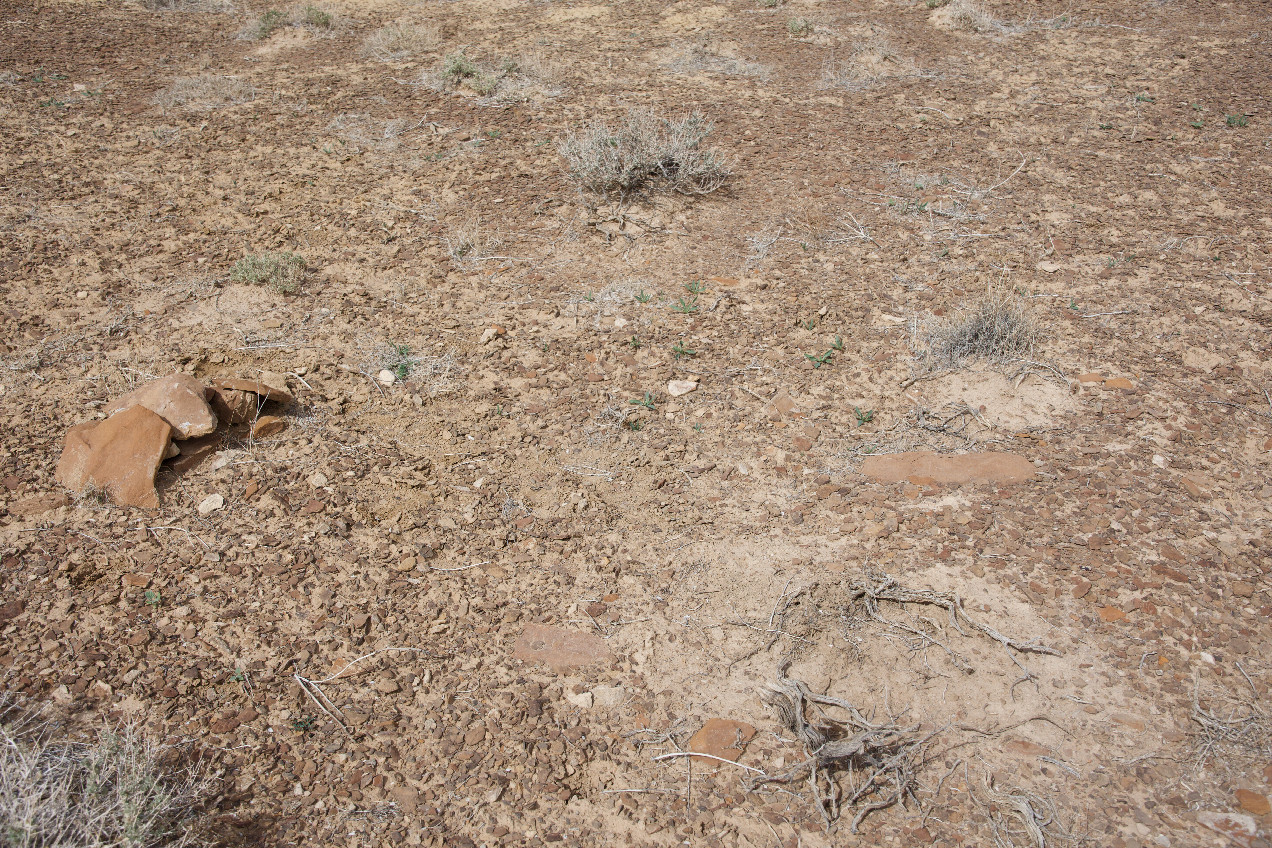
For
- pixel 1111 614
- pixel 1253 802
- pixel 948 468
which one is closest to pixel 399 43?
pixel 948 468

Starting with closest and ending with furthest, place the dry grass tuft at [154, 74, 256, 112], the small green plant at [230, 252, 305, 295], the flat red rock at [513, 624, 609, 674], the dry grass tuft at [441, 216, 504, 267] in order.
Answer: the flat red rock at [513, 624, 609, 674], the small green plant at [230, 252, 305, 295], the dry grass tuft at [441, 216, 504, 267], the dry grass tuft at [154, 74, 256, 112]

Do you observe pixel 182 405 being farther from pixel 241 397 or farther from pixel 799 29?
pixel 799 29

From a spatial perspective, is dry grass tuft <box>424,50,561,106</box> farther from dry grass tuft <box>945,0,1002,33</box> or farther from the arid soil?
dry grass tuft <box>945,0,1002,33</box>

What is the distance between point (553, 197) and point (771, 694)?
11.6 ft

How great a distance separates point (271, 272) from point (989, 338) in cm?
355

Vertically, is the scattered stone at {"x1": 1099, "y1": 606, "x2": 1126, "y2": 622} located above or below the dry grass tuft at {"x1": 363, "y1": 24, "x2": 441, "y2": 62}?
below

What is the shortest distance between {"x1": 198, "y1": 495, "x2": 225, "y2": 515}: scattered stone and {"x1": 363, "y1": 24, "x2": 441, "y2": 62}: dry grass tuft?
16.6 feet

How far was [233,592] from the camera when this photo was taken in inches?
107

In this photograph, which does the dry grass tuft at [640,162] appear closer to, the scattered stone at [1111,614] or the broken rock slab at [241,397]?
the broken rock slab at [241,397]

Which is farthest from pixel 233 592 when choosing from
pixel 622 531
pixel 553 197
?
pixel 553 197

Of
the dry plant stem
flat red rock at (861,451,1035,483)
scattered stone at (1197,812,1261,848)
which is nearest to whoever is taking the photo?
scattered stone at (1197,812,1261,848)

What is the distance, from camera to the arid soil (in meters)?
2.29

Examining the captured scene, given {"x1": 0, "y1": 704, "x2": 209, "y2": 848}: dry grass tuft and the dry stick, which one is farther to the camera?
the dry stick

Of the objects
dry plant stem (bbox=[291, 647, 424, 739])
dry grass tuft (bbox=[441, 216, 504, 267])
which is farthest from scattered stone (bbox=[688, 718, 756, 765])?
dry grass tuft (bbox=[441, 216, 504, 267])
